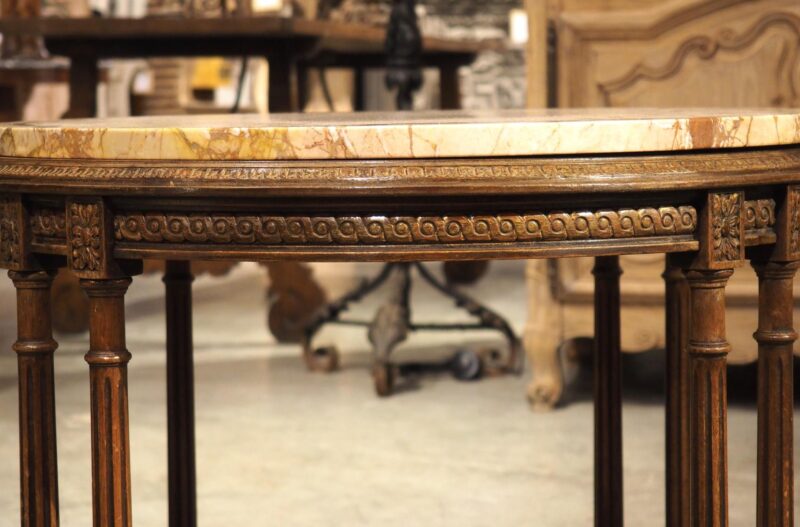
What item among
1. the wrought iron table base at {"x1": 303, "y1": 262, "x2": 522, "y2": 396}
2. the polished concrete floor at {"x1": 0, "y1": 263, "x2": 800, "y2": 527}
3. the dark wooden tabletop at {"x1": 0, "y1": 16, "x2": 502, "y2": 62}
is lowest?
the polished concrete floor at {"x1": 0, "y1": 263, "x2": 800, "y2": 527}

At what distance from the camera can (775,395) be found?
4.64ft

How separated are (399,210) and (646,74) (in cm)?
206

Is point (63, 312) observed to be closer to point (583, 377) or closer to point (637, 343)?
point (583, 377)

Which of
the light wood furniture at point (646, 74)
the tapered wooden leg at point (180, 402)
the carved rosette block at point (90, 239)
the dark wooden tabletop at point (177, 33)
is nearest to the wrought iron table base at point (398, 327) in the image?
the light wood furniture at point (646, 74)

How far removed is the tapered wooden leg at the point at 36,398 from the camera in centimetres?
138

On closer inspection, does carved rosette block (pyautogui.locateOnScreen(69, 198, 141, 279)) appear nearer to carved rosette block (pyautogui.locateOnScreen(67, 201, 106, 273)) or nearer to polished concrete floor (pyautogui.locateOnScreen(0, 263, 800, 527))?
carved rosette block (pyautogui.locateOnScreen(67, 201, 106, 273))

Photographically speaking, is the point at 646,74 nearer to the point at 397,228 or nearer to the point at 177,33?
the point at 177,33

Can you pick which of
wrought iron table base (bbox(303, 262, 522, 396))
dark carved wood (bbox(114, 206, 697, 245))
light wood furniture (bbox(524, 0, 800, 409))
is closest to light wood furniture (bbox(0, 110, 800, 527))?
dark carved wood (bbox(114, 206, 697, 245))

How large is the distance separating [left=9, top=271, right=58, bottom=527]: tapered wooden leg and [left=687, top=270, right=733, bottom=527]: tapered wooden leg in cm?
66

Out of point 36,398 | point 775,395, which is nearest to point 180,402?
point 36,398

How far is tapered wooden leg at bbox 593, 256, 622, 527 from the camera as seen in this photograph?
1.83 metres

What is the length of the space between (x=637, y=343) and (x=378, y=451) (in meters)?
0.68

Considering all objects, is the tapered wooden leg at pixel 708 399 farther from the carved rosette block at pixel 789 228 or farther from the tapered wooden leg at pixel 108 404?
the tapered wooden leg at pixel 108 404

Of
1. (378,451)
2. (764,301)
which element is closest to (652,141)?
(764,301)
